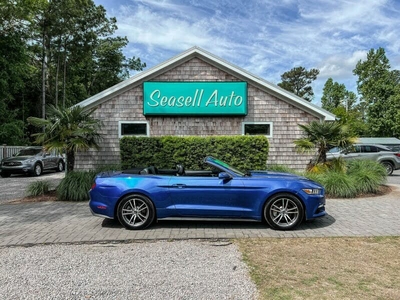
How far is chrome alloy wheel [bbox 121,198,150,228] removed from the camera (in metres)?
5.72

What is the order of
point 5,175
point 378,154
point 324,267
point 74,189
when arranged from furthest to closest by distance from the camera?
point 5,175 < point 378,154 < point 74,189 < point 324,267

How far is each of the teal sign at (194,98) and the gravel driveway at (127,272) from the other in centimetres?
854

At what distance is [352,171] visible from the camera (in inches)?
415

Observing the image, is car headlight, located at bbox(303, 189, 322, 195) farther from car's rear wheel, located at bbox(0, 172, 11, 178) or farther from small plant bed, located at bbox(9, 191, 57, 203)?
car's rear wheel, located at bbox(0, 172, 11, 178)

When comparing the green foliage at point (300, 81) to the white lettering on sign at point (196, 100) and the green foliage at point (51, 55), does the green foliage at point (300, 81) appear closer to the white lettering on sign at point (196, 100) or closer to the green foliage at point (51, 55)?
the green foliage at point (51, 55)

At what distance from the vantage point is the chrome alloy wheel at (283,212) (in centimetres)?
561

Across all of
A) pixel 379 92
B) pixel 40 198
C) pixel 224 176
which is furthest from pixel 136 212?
pixel 379 92

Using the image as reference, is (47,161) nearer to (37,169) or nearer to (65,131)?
(37,169)

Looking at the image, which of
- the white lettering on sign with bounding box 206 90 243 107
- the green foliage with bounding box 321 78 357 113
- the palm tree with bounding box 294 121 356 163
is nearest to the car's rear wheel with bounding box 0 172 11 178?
A: the white lettering on sign with bounding box 206 90 243 107

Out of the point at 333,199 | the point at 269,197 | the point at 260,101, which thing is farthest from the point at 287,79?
the point at 269,197

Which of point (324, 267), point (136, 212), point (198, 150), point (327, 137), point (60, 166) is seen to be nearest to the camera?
point (324, 267)

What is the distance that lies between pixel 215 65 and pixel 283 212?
888 centimetres

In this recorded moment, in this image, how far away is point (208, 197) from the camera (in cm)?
561

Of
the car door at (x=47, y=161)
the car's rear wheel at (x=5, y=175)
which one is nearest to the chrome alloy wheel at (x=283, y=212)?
the car's rear wheel at (x=5, y=175)
